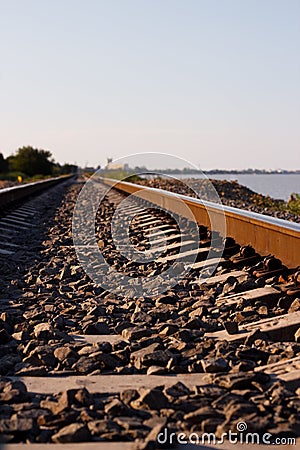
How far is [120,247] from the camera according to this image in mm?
8023

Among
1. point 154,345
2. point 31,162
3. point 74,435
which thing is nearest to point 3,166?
point 31,162

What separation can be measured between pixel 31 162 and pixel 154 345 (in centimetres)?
12843

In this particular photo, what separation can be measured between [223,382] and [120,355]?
71 centimetres

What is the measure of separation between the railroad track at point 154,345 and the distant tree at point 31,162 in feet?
398

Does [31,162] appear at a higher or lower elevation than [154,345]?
higher

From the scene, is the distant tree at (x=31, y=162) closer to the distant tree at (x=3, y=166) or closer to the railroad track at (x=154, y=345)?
the distant tree at (x=3, y=166)

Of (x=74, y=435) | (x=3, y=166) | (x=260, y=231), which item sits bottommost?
(x=74, y=435)

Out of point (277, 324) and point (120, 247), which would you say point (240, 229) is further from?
point (277, 324)

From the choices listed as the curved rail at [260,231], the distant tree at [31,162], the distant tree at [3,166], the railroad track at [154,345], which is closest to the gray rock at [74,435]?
the railroad track at [154,345]

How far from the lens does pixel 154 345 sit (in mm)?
3418

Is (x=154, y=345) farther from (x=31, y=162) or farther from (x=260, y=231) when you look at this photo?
(x=31, y=162)

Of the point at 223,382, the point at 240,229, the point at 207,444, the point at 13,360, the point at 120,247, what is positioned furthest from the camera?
the point at 120,247

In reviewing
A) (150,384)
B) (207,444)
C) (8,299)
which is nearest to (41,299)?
(8,299)

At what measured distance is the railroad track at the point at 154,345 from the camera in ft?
8.11
